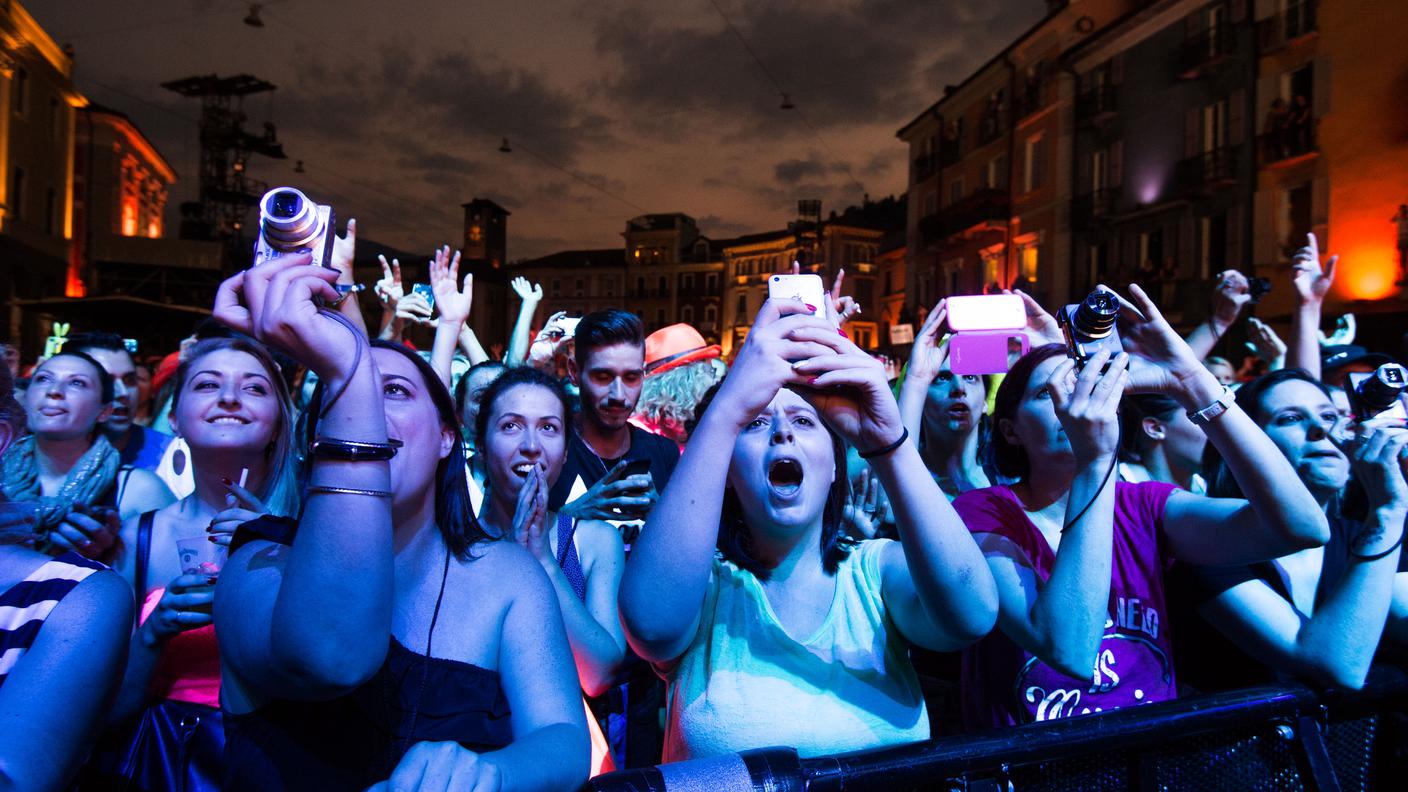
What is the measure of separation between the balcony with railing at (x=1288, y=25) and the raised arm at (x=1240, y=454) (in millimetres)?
20529

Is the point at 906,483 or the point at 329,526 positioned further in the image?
the point at 906,483

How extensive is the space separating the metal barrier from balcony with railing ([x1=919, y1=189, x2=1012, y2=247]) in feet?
101

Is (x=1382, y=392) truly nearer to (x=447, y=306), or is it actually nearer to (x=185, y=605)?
(x=185, y=605)

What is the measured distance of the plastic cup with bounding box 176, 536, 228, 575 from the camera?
83.9 inches

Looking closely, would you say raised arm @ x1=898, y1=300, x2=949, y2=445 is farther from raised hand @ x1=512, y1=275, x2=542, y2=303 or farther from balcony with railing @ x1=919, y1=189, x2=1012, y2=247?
balcony with railing @ x1=919, y1=189, x2=1012, y2=247

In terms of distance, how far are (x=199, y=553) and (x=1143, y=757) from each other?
2153mm

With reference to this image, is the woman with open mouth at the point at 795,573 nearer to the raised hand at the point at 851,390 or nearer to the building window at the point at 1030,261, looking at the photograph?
the raised hand at the point at 851,390

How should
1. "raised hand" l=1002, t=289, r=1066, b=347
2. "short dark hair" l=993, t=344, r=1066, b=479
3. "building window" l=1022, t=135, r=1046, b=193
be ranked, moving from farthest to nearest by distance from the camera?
"building window" l=1022, t=135, r=1046, b=193
"raised hand" l=1002, t=289, r=1066, b=347
"short dark hair" l=993, t=344, r=1066, b=479

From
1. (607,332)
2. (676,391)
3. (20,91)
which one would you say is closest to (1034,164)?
(676,391)

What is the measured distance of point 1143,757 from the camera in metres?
1.56

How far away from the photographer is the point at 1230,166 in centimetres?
2045

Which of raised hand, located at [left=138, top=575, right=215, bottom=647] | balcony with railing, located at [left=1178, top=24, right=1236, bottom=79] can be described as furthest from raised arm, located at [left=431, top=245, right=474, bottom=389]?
balcony with railing, located at [left=1178, top=24, right=1236, bottom=79]

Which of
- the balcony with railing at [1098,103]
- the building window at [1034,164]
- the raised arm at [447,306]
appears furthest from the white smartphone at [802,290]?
the building window at [1034,164]

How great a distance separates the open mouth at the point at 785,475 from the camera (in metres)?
1.91
